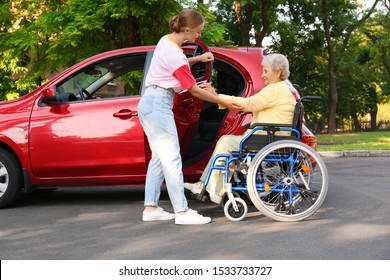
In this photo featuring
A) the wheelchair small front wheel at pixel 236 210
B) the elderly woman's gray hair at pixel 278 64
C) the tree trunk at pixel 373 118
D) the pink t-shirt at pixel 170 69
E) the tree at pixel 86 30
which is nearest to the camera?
the pink t-shirt at pixel 170 69

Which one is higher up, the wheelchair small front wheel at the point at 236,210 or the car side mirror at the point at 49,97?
the car side mirror at the point at 49,97

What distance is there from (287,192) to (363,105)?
40905mm

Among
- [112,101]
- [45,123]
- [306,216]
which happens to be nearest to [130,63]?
[112,101]

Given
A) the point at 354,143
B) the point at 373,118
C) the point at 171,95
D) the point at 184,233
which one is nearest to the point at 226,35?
the point at 354,143

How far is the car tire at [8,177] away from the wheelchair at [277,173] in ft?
6.60

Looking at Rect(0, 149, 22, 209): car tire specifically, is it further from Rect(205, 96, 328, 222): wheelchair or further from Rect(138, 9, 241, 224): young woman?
Rect(205, 96, 328, 222): wheelchair

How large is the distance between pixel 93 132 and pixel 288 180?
1.99m

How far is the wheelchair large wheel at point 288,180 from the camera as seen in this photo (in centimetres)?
549

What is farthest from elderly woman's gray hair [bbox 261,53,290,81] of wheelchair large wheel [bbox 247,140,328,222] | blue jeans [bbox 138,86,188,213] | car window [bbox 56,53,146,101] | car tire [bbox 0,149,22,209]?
car tire [bbox 0,149,22,209]

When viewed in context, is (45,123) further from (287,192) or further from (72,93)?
(287,192)

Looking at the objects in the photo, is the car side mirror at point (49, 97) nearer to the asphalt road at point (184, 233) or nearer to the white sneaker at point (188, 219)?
the asphalt road at point (184, 233)

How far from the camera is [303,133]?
21.1ft

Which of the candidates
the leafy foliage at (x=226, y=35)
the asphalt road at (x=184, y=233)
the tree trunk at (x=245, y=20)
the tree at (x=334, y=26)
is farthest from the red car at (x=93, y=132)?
the tree at (x=334, y=26)

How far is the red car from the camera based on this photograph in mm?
6273
